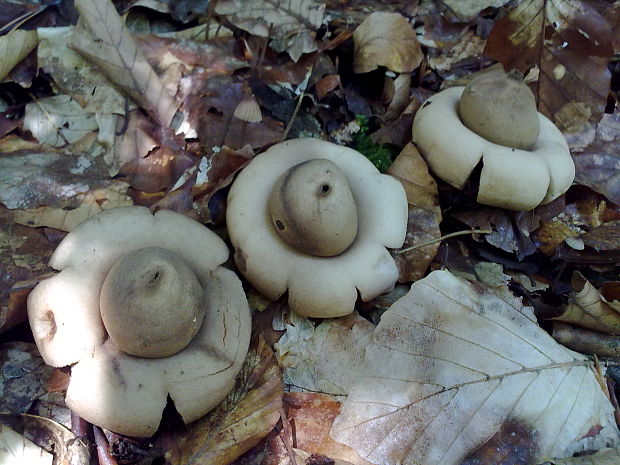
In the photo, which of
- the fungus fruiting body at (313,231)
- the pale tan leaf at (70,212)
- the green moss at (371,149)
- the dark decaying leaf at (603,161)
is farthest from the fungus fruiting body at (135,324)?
the dark decaying leaf at (603,161)

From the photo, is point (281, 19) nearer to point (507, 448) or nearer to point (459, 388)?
point (459, 388)

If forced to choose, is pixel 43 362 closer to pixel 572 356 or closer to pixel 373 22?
pixel 572 356

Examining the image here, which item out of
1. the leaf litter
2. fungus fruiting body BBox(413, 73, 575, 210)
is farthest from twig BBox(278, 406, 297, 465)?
fungus fruiting body BBox(413, 73, 575, 210)

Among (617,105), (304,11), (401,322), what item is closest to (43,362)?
(401,322)

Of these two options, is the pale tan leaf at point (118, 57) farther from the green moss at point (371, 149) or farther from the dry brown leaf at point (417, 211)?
the dry brown leaf at point (417, 211)

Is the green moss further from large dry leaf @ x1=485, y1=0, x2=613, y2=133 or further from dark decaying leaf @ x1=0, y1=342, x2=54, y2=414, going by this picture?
dark decaying leaf @ x1=0, y1=342, x2=54, y2=414
